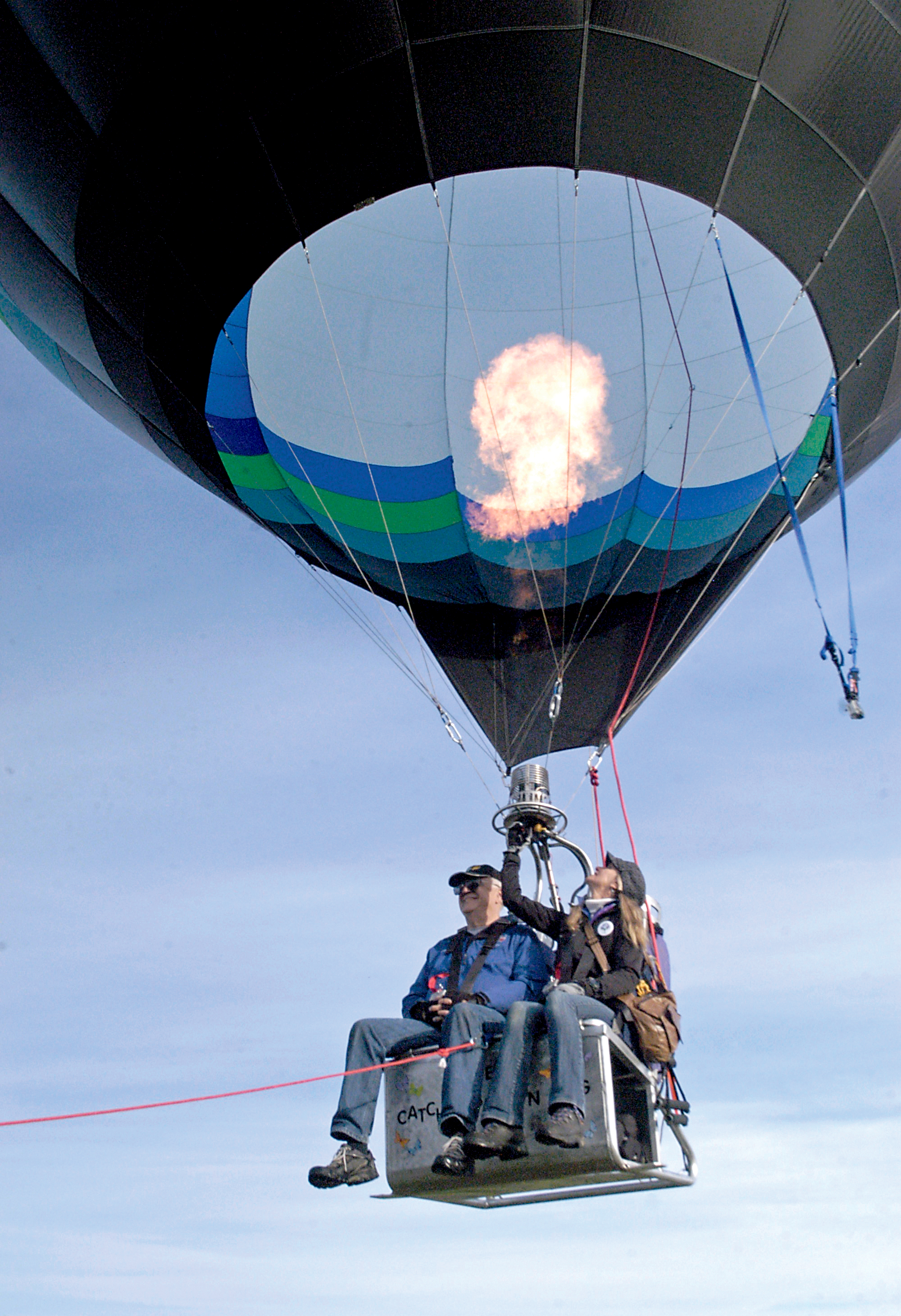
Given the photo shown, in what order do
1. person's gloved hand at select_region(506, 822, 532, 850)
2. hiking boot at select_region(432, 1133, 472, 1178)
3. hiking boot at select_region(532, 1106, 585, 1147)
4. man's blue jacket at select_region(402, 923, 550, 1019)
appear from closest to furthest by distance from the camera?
hiking boot at select_region(532, 1106, 585, 1147) < hiking boot at select_region(432, 1133, 472, 1178) < man's blue jacket at select_region(402, 923, 550, 1019) < person's gloved hand at select_region(506, 822, 532, 850)

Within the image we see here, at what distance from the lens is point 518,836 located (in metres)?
5.92

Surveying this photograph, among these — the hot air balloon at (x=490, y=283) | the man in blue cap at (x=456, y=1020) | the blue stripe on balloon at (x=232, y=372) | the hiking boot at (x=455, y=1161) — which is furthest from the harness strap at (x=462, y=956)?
the blue stripe on balloon at (x=232, y=372)

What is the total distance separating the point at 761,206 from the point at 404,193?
5.27 ft

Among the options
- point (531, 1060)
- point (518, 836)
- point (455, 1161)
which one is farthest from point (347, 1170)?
point (518, 836)

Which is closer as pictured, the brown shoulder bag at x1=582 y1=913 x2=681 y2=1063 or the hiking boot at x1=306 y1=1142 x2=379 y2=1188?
the hiking boot at x1=306 y1=1142 x2=379 y2=1188

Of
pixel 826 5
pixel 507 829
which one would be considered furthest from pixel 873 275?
pixel 507 829

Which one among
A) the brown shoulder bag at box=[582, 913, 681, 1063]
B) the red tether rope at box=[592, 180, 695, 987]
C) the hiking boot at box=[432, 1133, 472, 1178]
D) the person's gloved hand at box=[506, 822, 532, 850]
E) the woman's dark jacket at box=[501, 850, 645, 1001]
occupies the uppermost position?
the red tether rope at box=[592, 180, 695, 987]

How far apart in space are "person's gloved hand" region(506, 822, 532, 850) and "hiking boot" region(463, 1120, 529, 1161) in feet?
6.94

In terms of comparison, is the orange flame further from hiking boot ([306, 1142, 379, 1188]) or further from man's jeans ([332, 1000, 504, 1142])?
hiking boot ([306, 1142, 379, 1188])

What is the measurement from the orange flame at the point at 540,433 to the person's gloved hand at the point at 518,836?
191 centimetres

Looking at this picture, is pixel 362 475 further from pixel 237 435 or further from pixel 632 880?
pixel 632 880

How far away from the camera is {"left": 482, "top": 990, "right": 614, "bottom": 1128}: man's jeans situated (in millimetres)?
3766

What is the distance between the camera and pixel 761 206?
18.4ft

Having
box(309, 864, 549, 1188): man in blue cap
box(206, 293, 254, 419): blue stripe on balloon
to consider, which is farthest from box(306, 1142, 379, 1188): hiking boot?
box(206, 293, 254, 419): blue stripe on balloon
